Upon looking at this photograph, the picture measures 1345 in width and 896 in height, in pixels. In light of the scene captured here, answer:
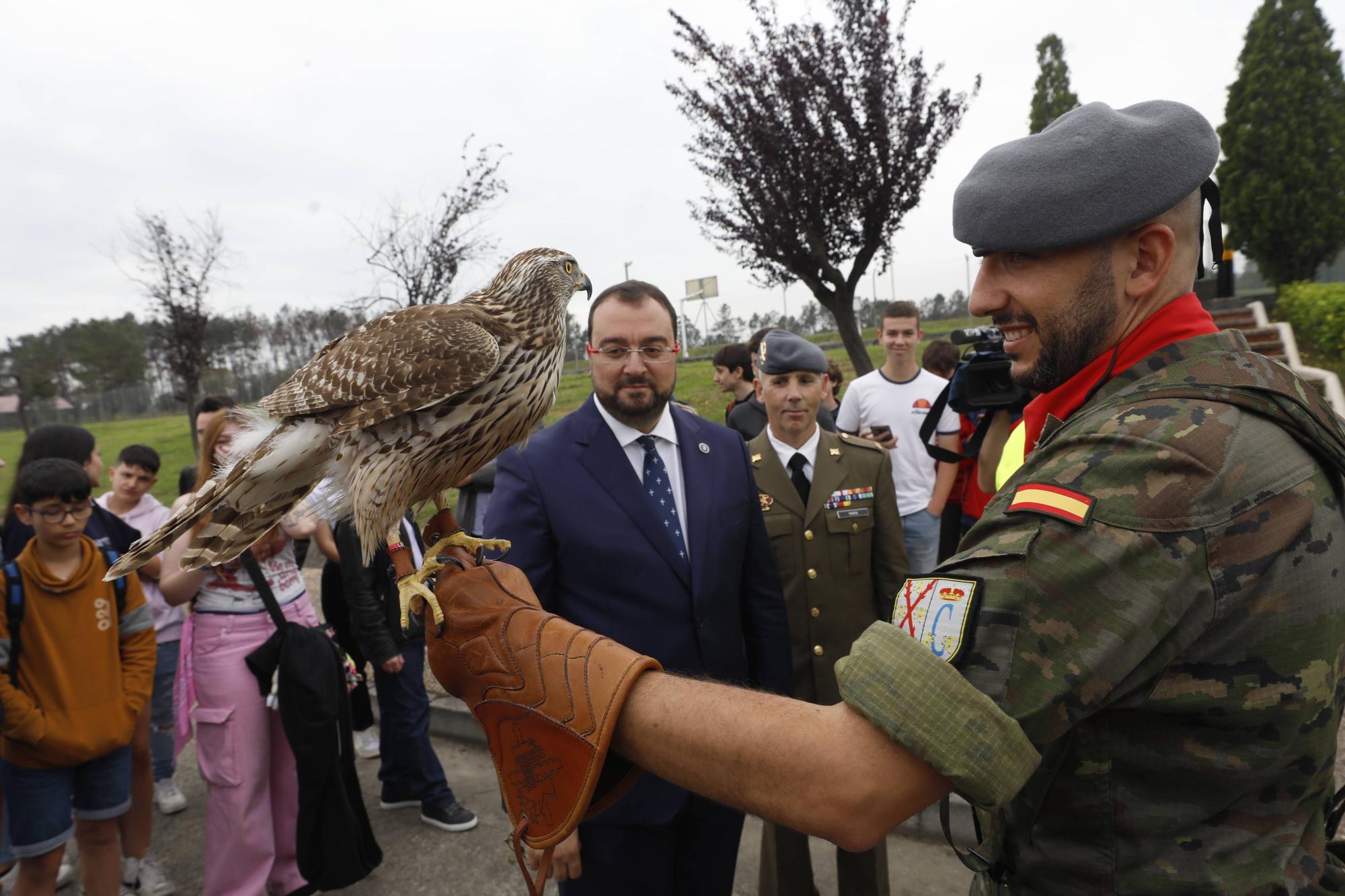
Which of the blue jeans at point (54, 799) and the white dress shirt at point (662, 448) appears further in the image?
the blue jeans at point (54, 799)

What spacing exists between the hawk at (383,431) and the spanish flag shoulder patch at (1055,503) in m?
1.43

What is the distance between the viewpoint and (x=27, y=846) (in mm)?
3387

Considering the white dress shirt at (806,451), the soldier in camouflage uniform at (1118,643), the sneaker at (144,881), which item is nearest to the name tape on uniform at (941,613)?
the soldier in camouflage uniform at (1118,643)

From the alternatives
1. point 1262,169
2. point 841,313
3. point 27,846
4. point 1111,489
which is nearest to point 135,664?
point 27,846

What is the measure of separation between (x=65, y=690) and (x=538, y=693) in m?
3.38

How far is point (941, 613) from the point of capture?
3.74ft

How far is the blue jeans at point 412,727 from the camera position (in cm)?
465

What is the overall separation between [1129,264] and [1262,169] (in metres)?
27.4

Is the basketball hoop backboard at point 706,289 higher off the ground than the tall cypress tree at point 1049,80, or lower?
lower

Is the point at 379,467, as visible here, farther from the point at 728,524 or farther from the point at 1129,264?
the point at 1129,264

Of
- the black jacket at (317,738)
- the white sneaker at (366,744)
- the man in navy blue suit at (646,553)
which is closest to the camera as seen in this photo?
the man in navy blue suit at (646,553)

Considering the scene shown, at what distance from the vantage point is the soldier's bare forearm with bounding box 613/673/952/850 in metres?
1.11

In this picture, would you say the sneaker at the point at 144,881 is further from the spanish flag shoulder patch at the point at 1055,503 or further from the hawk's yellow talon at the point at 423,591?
the spanish flag shoulder patch at the point at 1055,503

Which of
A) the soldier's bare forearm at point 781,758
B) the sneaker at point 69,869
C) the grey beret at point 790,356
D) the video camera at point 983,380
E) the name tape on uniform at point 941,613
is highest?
the grey beret at point 790,356
